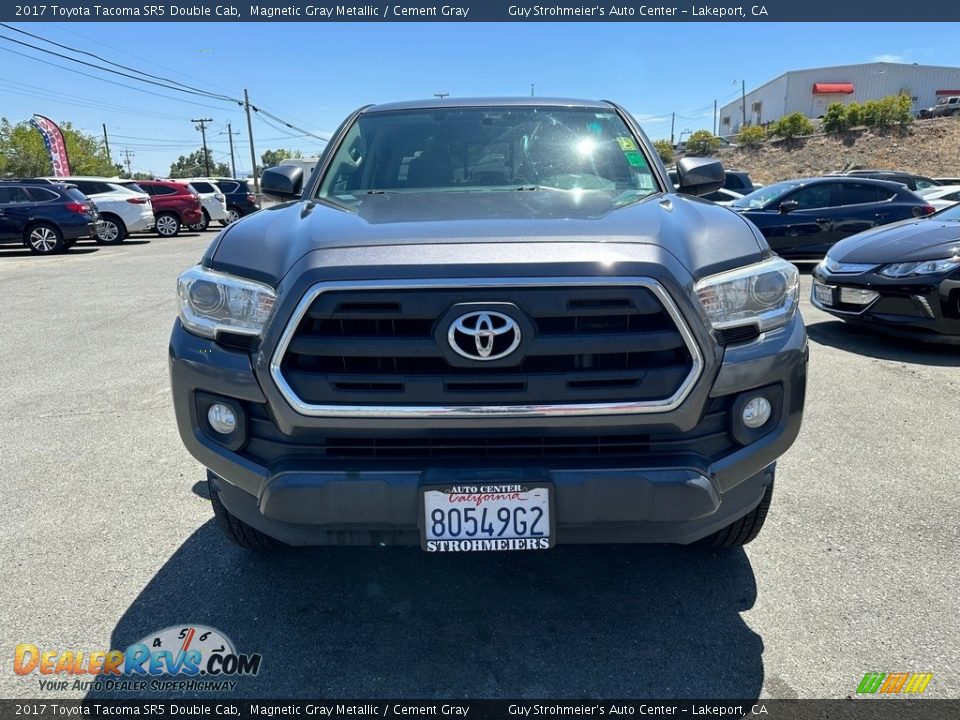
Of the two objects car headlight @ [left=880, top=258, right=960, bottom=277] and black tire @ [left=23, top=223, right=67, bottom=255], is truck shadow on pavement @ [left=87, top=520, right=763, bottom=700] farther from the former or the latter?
black tire @ [left=23, top=223, right=67, bottom=255]

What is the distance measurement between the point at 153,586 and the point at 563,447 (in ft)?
5.67

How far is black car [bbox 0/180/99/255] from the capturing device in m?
15.6

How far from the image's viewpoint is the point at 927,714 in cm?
200

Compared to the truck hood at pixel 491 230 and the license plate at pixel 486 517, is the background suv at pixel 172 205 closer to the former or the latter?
the truck hood at pixel 491 230

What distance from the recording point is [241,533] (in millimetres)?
2627

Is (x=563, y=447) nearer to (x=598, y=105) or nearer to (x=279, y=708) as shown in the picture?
(x=279, y=708)

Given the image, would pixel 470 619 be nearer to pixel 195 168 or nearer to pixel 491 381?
pixel 491 381

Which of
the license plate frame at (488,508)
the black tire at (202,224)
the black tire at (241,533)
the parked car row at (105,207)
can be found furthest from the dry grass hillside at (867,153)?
the license plate frame at (488,508)

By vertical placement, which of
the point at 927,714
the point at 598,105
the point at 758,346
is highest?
the point at 598,105

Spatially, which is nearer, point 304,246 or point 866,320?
point 304,246

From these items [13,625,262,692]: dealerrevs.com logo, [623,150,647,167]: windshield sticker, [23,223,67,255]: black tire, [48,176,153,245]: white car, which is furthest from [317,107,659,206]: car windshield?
[48,176,153,245]: white car

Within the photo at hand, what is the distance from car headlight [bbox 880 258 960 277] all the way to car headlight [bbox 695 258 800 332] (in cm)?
447

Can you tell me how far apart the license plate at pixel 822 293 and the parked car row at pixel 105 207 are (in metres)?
15.8

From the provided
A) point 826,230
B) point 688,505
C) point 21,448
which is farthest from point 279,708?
point 826,230
